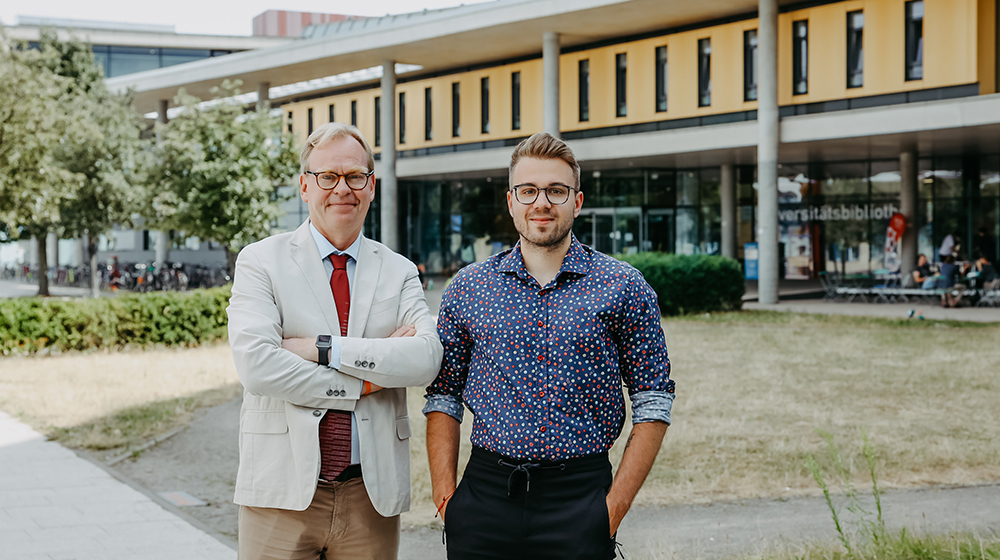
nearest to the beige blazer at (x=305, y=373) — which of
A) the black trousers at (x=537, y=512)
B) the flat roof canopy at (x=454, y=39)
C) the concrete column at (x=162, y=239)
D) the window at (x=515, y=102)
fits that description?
the black trousers at (x=537, y=512)

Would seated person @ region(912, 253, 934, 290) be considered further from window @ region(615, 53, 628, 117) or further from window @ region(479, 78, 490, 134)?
window @ region(479, 78, 490, 134)

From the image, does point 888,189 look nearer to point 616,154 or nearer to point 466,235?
point 616,154

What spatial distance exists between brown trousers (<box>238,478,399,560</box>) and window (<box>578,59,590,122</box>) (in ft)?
87.4

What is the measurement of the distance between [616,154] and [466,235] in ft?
35.5

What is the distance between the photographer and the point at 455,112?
3269cm

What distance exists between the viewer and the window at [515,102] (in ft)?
100

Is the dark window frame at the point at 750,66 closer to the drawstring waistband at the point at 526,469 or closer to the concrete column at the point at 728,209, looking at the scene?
the concrete column at the point at 728,209

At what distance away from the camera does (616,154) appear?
88.3ft

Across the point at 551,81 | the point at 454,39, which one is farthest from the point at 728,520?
the point at 454,39

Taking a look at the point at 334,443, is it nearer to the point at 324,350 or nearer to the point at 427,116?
the point at 324,350

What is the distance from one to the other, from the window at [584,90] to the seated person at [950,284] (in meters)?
11.5

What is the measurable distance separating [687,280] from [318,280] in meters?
17.4

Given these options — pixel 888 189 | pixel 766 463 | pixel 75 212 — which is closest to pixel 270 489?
pixel 766 463

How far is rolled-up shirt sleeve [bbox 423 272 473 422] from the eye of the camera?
2898 millimetres
